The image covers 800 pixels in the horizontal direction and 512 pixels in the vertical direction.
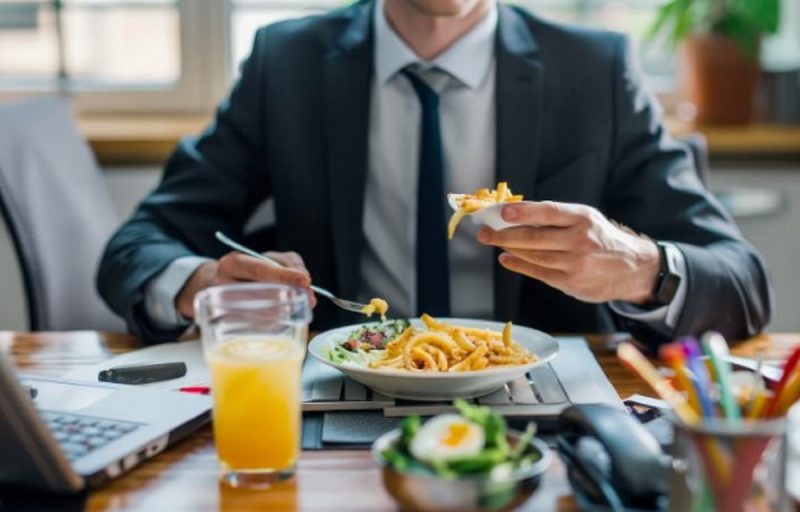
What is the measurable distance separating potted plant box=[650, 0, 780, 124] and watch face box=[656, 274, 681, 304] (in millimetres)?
1278

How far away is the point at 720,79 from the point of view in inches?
108

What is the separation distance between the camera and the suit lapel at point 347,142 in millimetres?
1854

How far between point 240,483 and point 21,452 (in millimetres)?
185

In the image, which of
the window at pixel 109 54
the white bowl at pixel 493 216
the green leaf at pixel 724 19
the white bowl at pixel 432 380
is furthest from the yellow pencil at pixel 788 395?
the window at pixel 109 54

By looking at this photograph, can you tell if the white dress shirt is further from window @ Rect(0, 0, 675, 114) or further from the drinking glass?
window @ Rect(0, 0, 675, 114)

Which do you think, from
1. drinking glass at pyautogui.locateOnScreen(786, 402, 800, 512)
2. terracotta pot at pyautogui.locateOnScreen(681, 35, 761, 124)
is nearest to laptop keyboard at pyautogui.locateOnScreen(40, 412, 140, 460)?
drinking glass at pyautogui.locateOnScreen(786, 402, 800, 512)

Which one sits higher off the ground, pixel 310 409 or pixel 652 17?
pixel 652 17

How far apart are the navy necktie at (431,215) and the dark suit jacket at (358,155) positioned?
9cm

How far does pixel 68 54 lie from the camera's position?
2.93 meters

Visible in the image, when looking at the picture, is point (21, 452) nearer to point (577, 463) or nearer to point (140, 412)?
point (140, 412)


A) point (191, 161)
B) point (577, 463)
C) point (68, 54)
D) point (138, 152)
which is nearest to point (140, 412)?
point (577, 463)

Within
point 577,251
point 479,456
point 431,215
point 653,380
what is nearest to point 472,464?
point 479,456

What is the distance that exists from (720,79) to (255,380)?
201cm

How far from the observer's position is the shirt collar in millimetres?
1883
